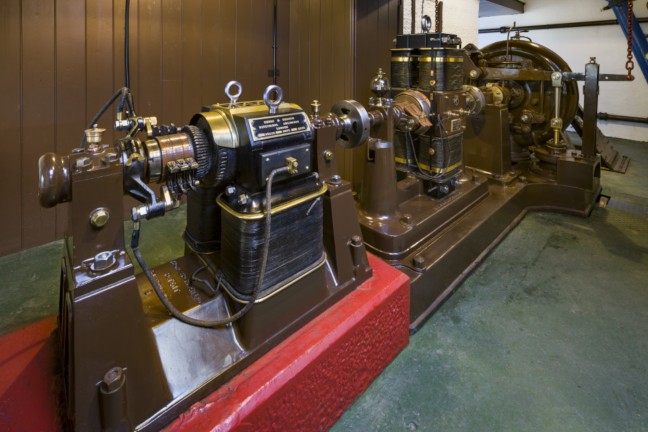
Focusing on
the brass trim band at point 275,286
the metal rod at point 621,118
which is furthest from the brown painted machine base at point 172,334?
the metal rod at point 621,118

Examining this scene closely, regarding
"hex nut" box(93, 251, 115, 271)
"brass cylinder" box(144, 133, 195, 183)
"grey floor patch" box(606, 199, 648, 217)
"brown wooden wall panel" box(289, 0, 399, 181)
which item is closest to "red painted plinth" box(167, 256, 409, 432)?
"hex nut" box(93, 251, 115, 271)

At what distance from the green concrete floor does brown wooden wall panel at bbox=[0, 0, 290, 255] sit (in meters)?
0.49

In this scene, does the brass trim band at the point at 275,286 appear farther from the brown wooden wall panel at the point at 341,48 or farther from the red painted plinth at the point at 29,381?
the brown wooden wall panel at the point at 341,48

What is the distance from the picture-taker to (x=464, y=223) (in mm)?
2238

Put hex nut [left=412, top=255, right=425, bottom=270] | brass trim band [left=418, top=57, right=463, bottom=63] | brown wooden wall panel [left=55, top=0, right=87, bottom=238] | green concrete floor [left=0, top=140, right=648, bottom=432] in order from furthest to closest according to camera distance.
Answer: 1. brown wooden wall panel [left=55, top=0, right=87, bottom=238]
2. brass trim band [left=418, top=57, right=463, bottom=63]
3. hex nut [left=412, top=255, right=425, bottom=270]
4. green concrete floor [left=0, top=140, right=648, bottom=432]

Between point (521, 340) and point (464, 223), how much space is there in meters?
0.79

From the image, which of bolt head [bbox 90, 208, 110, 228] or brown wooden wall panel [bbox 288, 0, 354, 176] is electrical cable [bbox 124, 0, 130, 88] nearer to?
brown wooden wall panel [bbox 288, 0, 354, 176]

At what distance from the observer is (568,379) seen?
1421 mm

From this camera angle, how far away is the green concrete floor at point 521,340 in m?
1.28

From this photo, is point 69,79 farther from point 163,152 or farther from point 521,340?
point 521,340

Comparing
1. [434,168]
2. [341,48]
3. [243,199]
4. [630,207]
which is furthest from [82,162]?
[630,207]

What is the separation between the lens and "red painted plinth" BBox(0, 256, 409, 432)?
867 millimetres

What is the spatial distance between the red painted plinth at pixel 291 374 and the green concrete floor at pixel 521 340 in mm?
152

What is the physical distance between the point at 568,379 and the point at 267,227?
131cm
